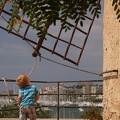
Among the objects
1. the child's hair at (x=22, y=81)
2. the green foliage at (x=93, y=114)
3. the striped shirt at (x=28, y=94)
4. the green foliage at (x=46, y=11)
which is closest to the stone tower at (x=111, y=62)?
the striped shirt at (x=28, y=94)

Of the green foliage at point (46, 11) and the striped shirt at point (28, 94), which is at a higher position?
the green foliage at point (46, 11)

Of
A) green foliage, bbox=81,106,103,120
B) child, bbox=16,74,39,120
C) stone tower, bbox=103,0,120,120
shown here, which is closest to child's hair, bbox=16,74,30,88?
child, bbox=16,74,39,120

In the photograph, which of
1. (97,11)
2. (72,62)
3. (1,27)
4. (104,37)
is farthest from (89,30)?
(97,11)

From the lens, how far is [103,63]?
391 centimetres

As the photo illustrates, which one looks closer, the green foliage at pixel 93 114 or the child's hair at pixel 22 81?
the child's hair at pixel 22 81

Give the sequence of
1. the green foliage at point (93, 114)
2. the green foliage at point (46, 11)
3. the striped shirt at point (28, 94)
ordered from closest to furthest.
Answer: the green foliage at point (46, 11) → the striped shirt at point (28, 94) → the green foliage at point (93, 114)

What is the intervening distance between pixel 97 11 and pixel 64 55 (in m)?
5.03

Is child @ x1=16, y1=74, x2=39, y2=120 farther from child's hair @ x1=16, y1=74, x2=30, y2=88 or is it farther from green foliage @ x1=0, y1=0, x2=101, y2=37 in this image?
green foliage @ x1=0, y1=0, x2=101, y2=37

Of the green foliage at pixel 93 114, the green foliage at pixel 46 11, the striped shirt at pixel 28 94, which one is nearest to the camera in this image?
the green foliage at pixel 46 11

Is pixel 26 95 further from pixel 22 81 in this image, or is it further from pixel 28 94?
pixel 22 81


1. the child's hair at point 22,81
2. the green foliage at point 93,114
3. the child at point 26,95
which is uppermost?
the child's hair at point 22,81

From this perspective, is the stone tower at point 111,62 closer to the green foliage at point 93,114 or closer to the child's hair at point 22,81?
the child's hair at point 22,81

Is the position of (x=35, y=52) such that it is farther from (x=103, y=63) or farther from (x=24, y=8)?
(x=24, y=8)

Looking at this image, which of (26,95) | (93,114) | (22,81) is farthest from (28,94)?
(93,114)
